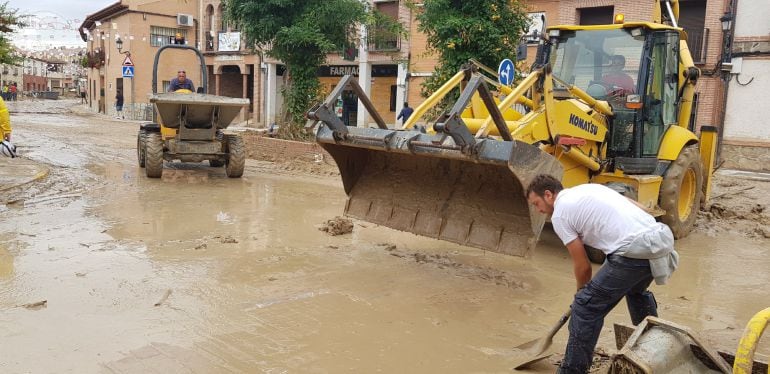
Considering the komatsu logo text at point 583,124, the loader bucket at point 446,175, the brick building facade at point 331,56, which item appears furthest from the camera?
the brick building facade at point 331,56

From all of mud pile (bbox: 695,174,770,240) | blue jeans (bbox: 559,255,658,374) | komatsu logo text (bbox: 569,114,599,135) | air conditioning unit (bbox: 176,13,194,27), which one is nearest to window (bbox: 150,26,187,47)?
air conditioning unit (bbox: 176,13,194,27)

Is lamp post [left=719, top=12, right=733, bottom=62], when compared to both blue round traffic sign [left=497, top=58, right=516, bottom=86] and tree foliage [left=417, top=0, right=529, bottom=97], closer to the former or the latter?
tree foliage [left=417, top=0, right=529, bottom=97]

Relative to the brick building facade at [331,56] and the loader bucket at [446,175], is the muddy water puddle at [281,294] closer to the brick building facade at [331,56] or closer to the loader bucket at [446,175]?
the loader bucket at [446,175]

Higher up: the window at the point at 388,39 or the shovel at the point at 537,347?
the window at the point at 388,39

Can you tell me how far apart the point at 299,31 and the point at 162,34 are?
22.3 m

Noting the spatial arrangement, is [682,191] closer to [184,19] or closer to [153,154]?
[153,154]

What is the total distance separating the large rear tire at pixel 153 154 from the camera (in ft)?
36.9

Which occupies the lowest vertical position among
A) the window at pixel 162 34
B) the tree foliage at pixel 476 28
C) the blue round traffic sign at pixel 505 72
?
the blue round traffic sign at pixel 505 72

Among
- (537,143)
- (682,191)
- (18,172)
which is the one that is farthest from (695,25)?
(18,172)

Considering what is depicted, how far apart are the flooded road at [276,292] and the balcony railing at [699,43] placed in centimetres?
851

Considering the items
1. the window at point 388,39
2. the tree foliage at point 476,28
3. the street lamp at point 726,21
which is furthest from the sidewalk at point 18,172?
the street lamp at point 726,21

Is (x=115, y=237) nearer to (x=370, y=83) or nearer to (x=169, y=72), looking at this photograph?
(x=370, y=83)

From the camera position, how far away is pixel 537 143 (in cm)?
645

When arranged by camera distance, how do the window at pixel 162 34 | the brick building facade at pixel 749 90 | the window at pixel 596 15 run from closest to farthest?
the brick building facade at pixel 749 90, the window at pixel 596 15, the window at pixel 162 34
